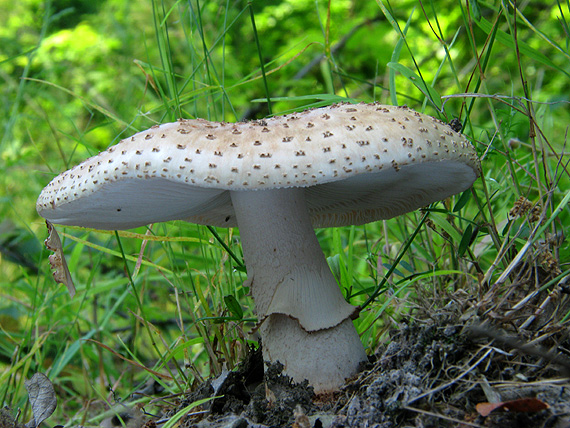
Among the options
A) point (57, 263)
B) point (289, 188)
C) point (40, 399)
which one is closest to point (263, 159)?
point (289, 188)

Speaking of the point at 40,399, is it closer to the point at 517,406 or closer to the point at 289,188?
the point at 289,188

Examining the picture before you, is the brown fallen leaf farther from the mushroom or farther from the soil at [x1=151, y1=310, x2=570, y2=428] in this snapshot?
the mushroom

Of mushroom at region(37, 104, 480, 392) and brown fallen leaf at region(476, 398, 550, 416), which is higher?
mushroom at region(37, 104, 480, 392)

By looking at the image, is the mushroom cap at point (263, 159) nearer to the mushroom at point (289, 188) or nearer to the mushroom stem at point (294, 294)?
the mushroom at point (289, 188)

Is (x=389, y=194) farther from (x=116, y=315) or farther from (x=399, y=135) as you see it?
(x=116, y=315)

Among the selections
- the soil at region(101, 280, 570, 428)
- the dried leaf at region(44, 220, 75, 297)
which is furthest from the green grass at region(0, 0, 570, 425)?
the dried leaf at region(44, 220, 75, 297)

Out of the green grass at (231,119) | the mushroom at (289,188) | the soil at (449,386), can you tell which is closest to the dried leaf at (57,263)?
the mushroom at (289,188)

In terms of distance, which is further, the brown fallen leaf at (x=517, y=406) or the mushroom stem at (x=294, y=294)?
the mushroom stem at (x=294, y=294)
